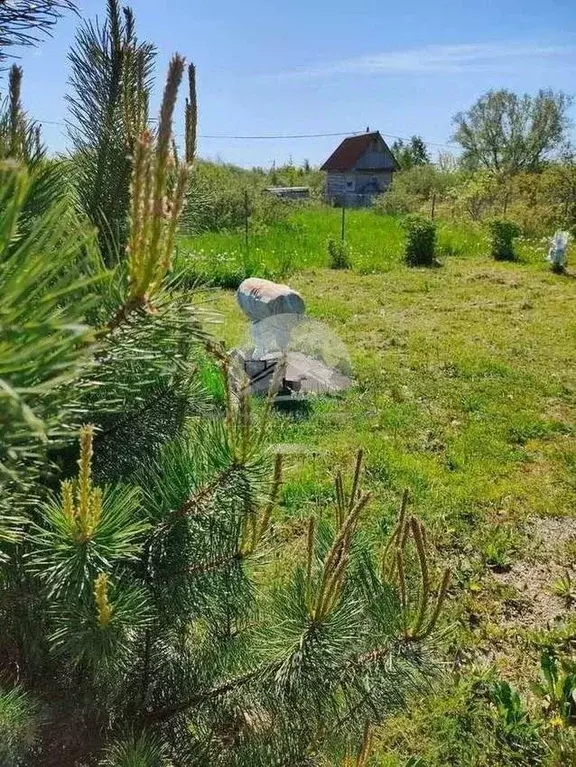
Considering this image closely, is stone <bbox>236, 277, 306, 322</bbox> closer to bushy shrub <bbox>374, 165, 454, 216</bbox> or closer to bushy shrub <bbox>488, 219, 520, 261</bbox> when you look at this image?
bushy shrub <bbox>488, 219, 520, 261</bbox>

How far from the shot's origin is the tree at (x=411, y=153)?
3747 centimetres

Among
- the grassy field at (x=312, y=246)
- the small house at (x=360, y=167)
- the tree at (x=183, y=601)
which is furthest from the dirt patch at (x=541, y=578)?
the small house at (x=360, y=167)

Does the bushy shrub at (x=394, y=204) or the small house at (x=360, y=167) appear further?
the small house at (x=360, y=167)

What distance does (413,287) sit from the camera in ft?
36.2

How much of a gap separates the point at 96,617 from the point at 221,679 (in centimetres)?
41

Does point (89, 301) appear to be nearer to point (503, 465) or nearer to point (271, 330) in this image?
point (503, 465)

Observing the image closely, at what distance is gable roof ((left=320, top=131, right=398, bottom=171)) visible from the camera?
102 ft

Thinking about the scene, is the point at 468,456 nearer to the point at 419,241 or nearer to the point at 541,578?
the point at 541,578

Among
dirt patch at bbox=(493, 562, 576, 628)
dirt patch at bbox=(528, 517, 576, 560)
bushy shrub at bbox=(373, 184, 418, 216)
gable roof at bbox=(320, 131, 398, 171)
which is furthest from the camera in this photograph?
gable roof at bbox=(320, 131, 398, 171)

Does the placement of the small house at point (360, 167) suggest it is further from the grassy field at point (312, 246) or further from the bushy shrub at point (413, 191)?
the grassy field at point (312, 246)

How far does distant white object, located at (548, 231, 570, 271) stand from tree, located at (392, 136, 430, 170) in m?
25.4

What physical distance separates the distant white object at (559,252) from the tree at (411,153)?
2539 centimetres

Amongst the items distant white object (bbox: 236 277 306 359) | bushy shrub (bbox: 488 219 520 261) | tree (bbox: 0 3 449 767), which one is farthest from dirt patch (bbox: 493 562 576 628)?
bushy shrub (bbox: 488 219 520 261)

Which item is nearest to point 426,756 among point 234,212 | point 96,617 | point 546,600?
point 546,600
